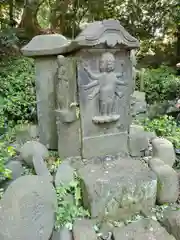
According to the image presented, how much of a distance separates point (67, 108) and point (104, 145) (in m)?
0.68

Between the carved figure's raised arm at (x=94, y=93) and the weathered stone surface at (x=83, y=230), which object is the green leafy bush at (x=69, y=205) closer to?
the weathered stone surface at (x=83, y=230)

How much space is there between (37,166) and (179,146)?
205 centimetres

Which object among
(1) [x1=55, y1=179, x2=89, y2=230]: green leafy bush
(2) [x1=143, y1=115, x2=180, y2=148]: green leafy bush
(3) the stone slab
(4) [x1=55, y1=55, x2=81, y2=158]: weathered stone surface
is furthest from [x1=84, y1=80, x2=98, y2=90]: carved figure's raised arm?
(2) [x1=143, y1=115, x2=180, y2=148]: green leafy bush

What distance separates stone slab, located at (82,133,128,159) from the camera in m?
2.94

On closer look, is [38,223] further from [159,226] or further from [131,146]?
[131,146]

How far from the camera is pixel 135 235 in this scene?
2.23m

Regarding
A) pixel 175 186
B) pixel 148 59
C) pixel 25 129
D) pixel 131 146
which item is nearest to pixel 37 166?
pixel 25 129

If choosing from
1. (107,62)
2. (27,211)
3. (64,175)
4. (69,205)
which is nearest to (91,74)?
(107,62)

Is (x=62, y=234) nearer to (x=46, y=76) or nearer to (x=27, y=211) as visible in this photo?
(x=27, y=211)

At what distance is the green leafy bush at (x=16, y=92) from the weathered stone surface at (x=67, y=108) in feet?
5.03

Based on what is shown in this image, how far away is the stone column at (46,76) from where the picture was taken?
303 cm

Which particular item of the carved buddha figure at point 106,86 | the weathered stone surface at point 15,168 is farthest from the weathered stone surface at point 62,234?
the carved buddha figure at point 106,86

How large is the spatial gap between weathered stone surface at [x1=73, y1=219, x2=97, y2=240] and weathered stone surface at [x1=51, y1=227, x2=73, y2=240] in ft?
0.22

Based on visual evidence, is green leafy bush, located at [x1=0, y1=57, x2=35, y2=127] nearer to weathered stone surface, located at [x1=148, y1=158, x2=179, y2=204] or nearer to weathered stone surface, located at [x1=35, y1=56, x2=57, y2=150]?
weathered stone surface, located at [x1=35, y1=56, x2=57, y2=150]
